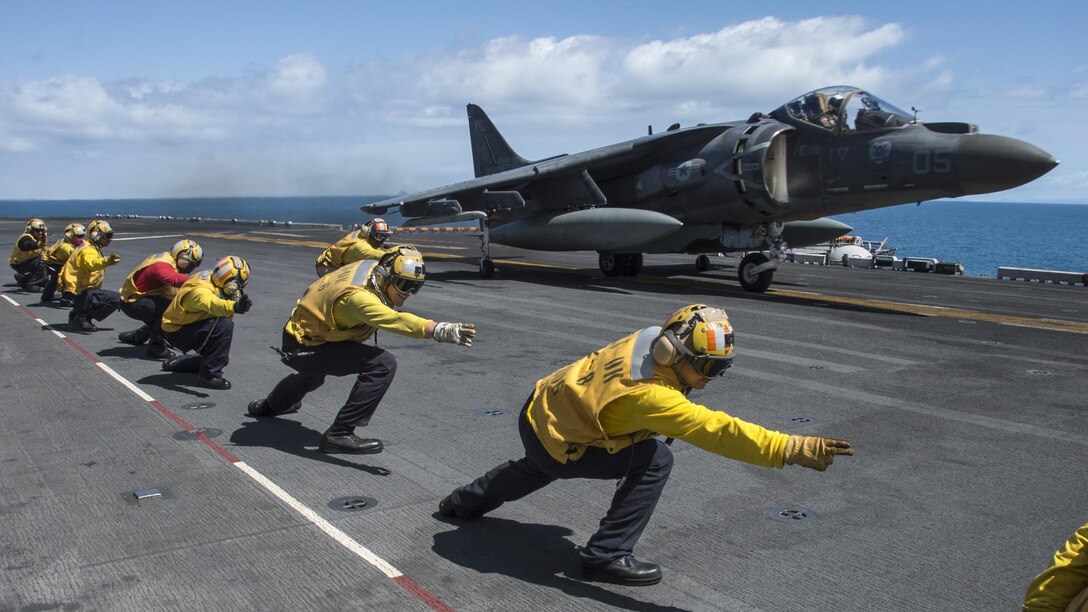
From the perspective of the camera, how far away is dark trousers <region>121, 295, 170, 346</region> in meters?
10.5

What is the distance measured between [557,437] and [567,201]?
17.5 m

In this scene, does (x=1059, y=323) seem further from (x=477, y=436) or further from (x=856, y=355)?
(x=477, y=436)

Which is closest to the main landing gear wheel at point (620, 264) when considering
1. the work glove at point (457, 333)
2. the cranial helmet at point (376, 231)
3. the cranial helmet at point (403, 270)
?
the cranial helmet at point (376, 231)

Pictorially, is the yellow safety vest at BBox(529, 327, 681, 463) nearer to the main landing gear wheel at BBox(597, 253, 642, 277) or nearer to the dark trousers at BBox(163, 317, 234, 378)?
the dark trousers at BBox(163, 317, 234, 378)

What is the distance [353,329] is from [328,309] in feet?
0.90

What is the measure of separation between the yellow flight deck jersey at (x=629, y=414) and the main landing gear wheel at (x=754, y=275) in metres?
14.5

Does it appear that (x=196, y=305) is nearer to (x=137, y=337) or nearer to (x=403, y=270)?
(x=137, y=337)

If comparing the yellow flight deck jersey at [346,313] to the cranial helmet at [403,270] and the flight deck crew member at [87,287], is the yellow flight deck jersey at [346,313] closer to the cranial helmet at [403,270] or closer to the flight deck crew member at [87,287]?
the cranial helmet at [403,270]

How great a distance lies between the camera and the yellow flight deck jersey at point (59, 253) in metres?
15.0

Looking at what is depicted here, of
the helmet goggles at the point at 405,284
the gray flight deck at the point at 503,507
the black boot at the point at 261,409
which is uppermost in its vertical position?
the helmet goggles at the point at 405,284

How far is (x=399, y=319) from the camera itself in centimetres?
636

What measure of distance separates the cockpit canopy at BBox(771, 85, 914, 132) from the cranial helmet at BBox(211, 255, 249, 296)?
12.2 m

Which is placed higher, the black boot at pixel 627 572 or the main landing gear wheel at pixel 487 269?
the main landing gear wheel at pixel 487 269

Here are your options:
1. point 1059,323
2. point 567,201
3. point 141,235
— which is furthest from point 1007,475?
point 141,235
